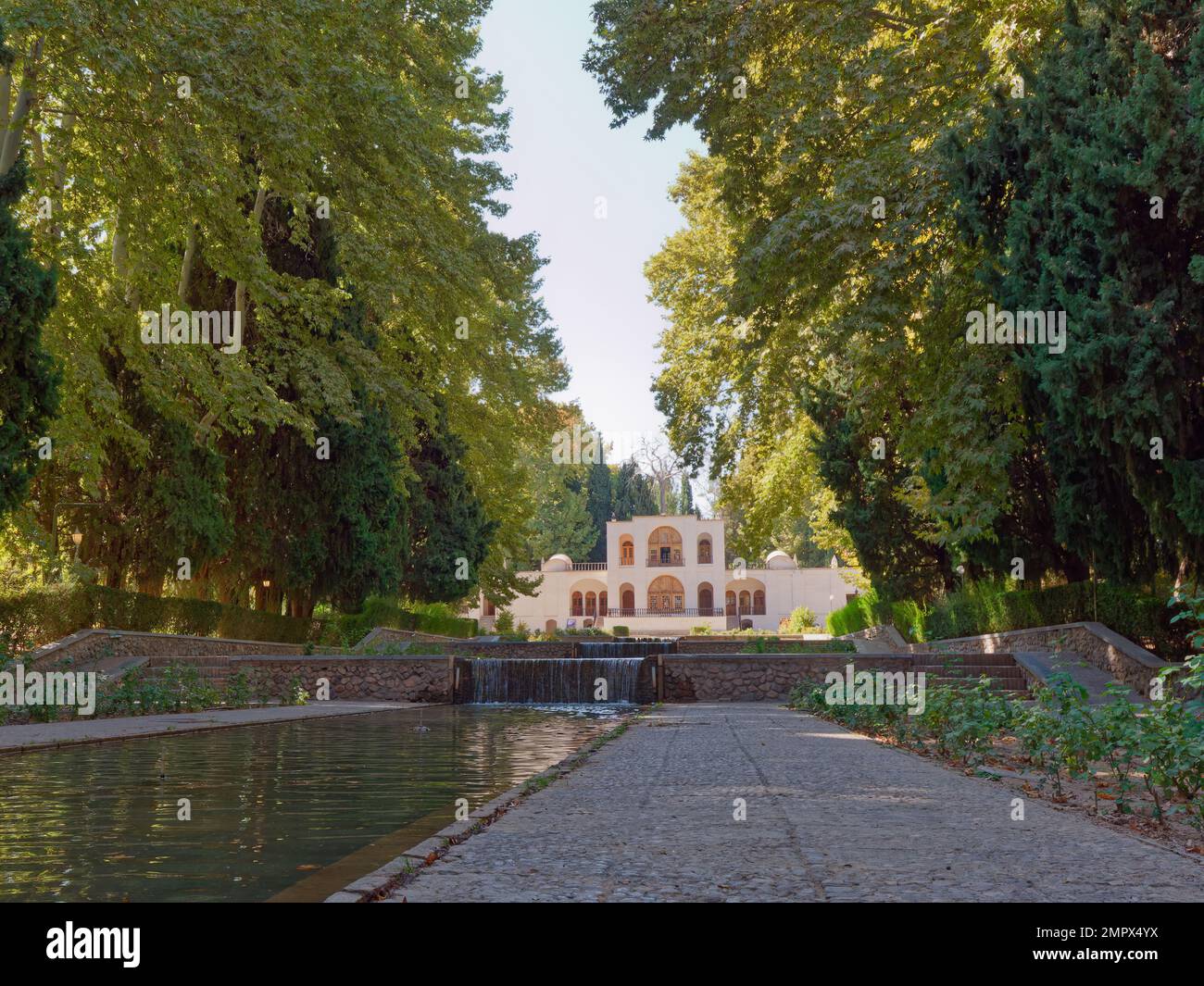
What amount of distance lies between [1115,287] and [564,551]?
56.1m

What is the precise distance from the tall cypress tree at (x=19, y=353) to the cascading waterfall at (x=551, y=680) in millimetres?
8743

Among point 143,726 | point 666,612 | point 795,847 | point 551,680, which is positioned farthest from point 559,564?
point 795,847

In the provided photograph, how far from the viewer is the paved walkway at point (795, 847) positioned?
3406 mm

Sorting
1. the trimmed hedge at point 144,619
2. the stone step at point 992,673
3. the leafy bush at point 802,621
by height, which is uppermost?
the trimmed hedge at point 144,619

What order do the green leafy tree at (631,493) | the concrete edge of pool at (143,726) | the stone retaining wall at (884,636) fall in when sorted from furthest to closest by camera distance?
the green leafy tree at (631,493)
the stone retaining wall at (884,636)
the concrete edge of pool at (143,726)

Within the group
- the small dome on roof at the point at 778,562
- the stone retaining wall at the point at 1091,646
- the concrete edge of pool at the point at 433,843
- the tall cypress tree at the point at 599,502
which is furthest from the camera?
the tall cypress tree at the point at 599,502

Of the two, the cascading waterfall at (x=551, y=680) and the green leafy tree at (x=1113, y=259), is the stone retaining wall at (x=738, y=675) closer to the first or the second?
the cascading waterfall at (x=551, y=680)

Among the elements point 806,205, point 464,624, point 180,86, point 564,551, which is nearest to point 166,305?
point 180,86

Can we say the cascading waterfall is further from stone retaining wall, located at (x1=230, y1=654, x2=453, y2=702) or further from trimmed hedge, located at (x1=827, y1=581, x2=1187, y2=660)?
trimmed hedge, located at (x1=827, y1=581, x2=1187, y2=660)

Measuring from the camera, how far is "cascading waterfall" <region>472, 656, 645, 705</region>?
1780 centimetres

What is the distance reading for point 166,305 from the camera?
15.5 meters

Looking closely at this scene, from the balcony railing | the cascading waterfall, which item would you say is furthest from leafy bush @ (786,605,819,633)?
the cascading waterfall

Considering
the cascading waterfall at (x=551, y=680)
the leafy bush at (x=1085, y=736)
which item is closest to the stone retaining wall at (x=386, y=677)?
the cascading waterfall at (x=551, y=680)

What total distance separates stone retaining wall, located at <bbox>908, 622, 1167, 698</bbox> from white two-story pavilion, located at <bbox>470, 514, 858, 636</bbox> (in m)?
41.6
